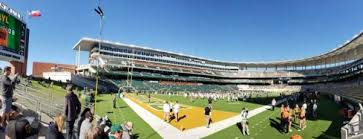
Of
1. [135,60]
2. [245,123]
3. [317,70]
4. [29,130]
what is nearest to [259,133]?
[245,123]

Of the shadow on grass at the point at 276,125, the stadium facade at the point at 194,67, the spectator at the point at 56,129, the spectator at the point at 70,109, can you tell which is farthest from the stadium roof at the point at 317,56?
the spectator at the point at 56,129

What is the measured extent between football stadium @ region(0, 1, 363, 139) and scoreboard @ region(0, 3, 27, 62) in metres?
0.08

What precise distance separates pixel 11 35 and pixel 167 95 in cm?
4230

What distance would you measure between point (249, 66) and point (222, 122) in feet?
406

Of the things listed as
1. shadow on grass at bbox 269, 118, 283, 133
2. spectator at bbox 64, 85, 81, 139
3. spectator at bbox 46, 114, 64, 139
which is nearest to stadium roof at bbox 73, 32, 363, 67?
shadow on grass at bbox 269, 118, 283, 133

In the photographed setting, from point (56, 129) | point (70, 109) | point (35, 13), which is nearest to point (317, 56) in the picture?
point (35, 13)

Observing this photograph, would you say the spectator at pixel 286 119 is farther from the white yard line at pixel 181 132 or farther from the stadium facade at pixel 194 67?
the stadium facade at pixel 194 67

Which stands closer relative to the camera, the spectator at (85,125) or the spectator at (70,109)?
the spectator at (85,125)

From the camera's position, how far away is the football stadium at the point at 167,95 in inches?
442

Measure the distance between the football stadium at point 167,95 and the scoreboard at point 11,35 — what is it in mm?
78

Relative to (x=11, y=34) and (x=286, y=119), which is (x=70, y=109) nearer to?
(x=286, y=119)

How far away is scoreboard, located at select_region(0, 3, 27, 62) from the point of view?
82.7 ft

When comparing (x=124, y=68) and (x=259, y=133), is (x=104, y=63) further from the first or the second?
(x=259, y=133)

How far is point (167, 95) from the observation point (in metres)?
66.8
